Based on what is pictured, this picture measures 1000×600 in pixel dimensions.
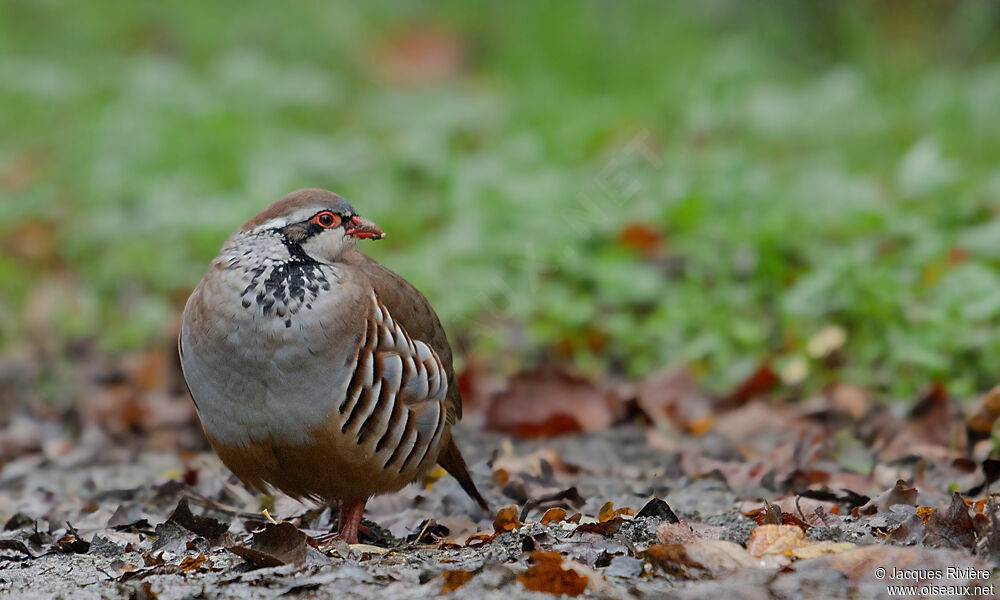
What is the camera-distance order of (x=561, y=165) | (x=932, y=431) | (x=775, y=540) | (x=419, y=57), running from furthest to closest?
(x=419, y=57), (x=561, y=165), (x=932, y=431), (x=775, y=540)

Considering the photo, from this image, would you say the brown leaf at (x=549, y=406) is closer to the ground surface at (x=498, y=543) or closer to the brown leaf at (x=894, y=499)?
the ground surface at (x=498, y=543)

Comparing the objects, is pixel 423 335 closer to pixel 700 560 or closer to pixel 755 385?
pixel 700 560

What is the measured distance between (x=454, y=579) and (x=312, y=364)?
917 millimetres

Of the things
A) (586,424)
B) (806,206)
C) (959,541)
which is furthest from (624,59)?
(959,541)

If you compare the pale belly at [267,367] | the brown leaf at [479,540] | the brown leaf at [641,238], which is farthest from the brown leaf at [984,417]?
the brown leaf at [641,238]

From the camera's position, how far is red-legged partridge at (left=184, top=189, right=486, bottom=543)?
11.1ft

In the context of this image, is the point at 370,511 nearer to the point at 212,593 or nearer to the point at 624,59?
the point at 212,593

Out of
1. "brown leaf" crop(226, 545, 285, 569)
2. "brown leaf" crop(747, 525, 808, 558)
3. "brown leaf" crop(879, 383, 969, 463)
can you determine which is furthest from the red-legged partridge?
"brown leaf" crop(879, 383, 969, 463)

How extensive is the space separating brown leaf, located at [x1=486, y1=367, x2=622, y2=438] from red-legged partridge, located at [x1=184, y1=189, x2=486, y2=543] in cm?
126

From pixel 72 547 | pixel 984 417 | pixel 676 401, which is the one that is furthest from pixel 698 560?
pixel 676 401

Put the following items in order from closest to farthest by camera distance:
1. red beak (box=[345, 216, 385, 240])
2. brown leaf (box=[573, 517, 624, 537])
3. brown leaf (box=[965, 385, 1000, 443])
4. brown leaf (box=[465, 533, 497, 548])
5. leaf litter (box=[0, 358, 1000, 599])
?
leaf litter (box=[0, 358, 1000, 599]), brown leaf (box=[573, 517, 624, 537]), brown leaf (box=[465, 533, 497, 548]), red beak (box=[345, 216, 385, 240]), brown leaf (box=[965, 385, 1000, 443])

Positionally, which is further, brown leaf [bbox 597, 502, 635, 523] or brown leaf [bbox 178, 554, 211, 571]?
brown leaf [bbox 597, 502, 635, 523]

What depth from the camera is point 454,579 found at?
2.72 metres

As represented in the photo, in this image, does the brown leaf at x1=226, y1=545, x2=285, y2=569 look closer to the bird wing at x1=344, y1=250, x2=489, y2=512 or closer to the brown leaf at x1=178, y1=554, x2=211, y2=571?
the brown leaf at x1=178, y1=554, x2=211, y2=571
